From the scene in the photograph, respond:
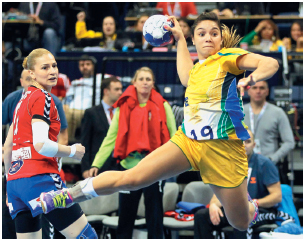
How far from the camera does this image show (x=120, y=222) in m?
5.76

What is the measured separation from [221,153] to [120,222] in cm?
224

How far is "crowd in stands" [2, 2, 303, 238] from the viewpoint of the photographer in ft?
19.5

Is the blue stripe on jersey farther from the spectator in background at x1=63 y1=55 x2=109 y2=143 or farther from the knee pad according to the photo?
the spectator in background at x1=63 y1=55 x2=109 y2=143

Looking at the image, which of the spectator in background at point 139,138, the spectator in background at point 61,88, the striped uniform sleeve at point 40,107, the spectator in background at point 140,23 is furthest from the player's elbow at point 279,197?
the spectator in background at point 140,23

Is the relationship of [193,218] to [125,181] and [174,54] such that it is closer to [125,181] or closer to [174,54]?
[125,181]

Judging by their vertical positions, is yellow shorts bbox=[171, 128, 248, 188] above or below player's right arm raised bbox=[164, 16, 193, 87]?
below

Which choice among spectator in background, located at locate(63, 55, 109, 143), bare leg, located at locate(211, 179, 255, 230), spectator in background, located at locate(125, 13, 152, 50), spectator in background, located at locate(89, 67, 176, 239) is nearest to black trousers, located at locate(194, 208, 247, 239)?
spectator in background, located at locate(89, 67, 176, 239)

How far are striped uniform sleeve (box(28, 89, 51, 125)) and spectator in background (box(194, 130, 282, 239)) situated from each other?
2679mm

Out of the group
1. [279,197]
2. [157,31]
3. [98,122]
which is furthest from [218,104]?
[98,122]

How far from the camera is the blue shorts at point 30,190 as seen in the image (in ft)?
13.4

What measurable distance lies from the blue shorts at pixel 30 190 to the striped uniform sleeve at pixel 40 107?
1.68ft

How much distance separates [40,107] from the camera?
410 cm

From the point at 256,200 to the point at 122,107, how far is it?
6.73 ft

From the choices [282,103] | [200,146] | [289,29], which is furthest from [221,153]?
[289,29]
